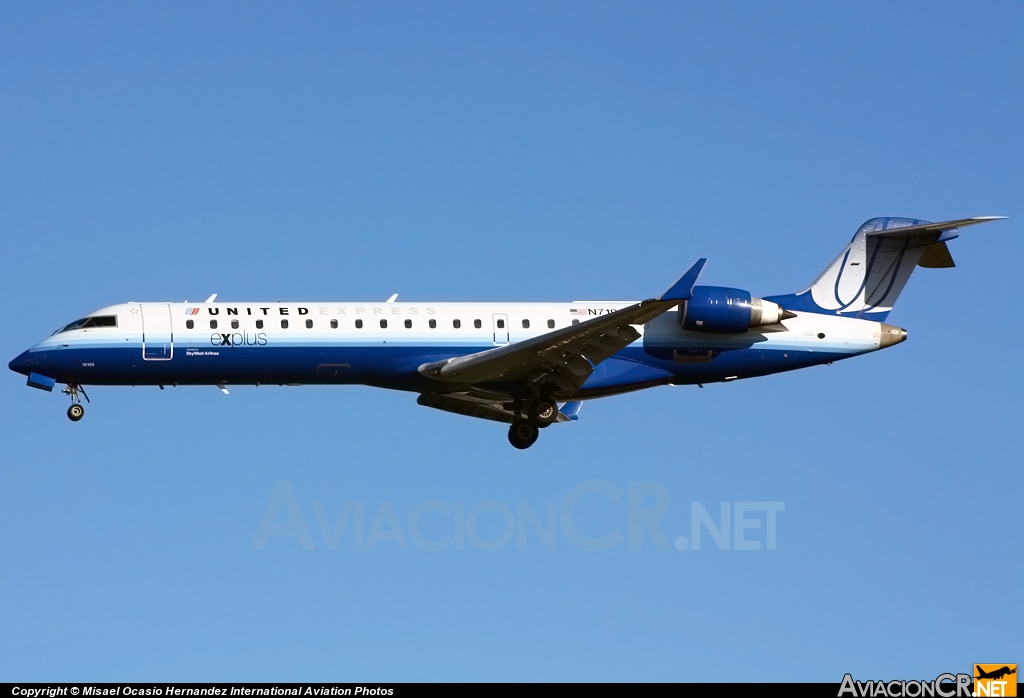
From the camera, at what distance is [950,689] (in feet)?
84.7

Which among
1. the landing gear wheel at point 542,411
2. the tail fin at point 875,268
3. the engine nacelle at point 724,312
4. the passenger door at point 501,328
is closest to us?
the engine nacelle at point 724,312

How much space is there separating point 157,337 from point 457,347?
6.48 m

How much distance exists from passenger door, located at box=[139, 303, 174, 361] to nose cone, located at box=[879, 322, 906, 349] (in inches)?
628

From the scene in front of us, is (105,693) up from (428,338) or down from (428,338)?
down

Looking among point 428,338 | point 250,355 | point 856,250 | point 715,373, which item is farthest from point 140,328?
point 856,250

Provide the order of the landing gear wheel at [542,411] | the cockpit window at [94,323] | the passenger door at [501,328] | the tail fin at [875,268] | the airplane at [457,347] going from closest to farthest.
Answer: the airplane at [457,347], the cockpit window at [94,323], the passenger door at [501,328], the landing gear wheel at [542,411], the tail fin at [875,268]

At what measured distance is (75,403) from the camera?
116 feet

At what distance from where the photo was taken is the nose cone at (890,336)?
3722cm

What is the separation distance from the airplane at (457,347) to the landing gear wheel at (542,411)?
2 centimetres

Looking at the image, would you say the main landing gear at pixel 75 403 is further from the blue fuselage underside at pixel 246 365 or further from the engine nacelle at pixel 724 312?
the engine nacelle at pixel 724 312

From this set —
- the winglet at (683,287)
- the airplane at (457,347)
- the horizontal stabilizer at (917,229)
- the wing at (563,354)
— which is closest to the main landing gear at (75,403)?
the airplane at (457,347)

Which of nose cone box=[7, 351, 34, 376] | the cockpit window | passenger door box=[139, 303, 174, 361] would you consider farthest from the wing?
nose cone box=[7, 351, 34, 376]

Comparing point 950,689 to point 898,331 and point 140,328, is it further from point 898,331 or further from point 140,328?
point 140,328

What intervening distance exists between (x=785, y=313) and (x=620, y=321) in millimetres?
4908
